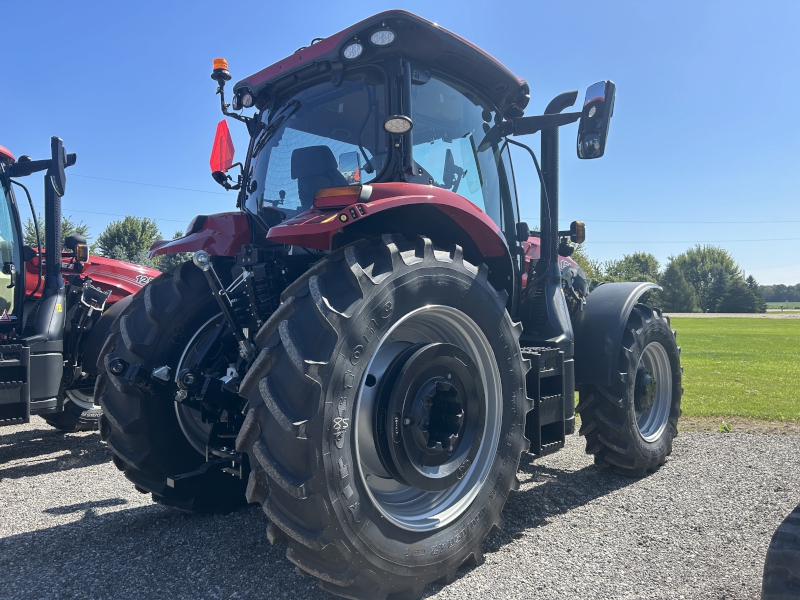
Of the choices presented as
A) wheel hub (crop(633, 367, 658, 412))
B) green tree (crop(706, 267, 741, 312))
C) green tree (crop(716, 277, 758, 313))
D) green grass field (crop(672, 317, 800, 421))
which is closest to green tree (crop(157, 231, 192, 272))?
wheel hub (crop(633, 367, 658, 412))

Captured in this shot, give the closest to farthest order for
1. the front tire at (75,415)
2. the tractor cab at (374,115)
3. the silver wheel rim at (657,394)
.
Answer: the tractor cab at (374,115) < the silver wheel rim at (657,394) < the front tire at (75,415)

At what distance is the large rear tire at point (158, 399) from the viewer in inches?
128

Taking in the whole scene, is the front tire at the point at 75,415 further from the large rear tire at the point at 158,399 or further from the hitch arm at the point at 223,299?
the hitch arm at the point at 223,299

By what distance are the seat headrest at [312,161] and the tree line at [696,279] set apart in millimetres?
63476

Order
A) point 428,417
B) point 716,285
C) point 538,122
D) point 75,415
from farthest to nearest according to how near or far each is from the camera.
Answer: point 716,285 → point 75,415 → point 538,122 → point 428,417

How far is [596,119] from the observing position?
373 centimetres

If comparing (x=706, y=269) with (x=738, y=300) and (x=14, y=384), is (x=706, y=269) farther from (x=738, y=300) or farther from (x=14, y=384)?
(x=14, y=384)

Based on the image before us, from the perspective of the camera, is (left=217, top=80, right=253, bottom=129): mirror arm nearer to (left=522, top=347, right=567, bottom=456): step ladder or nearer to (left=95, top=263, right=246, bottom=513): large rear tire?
(left=95, top=263, right=246, bottom=513): large rear tire

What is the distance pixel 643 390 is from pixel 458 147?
8.02 ft

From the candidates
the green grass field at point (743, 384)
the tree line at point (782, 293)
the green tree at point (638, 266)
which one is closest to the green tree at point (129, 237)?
the green grass field at point (743, 384)

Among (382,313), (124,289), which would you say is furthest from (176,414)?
(124,289)

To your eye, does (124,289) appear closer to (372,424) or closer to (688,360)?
(372,424)

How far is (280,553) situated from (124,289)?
189 inches

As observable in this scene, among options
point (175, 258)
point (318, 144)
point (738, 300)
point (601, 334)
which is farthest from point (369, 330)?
point (738, 300)
